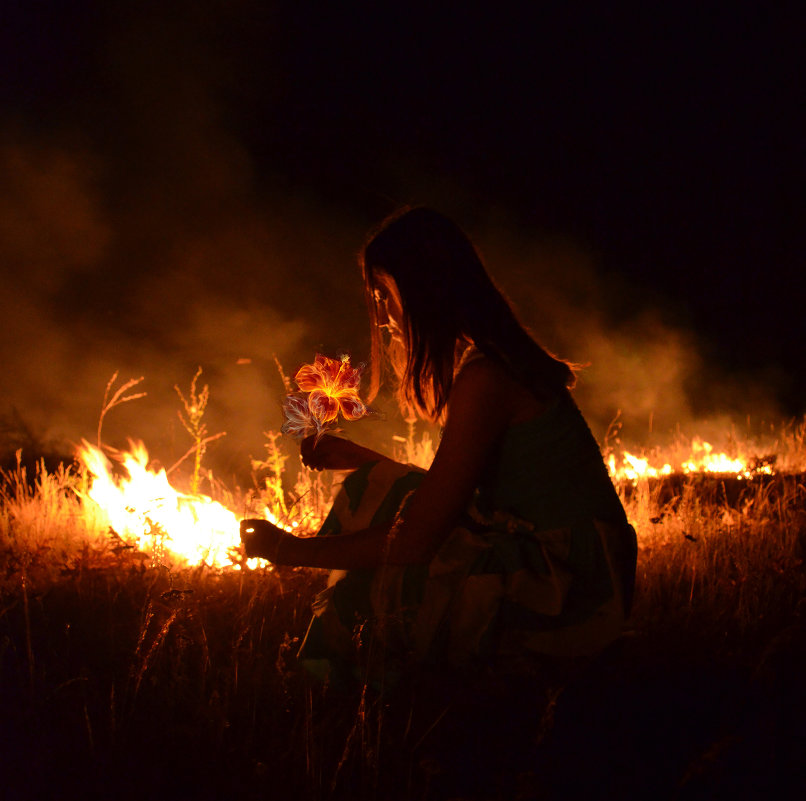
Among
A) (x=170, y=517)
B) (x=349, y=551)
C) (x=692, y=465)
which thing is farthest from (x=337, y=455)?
(x=692, y=465)

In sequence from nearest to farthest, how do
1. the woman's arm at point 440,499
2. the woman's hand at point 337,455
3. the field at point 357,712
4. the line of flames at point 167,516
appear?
the field at point 357,712, the woman's arm at point 440,499, the woman's hand at point 337,455, the line of flames at point 167,516

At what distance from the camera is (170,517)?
312 cm

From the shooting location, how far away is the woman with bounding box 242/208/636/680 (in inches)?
63.2

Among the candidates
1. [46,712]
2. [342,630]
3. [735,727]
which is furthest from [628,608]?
[46,712]

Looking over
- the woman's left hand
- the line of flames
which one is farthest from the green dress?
the line of flames

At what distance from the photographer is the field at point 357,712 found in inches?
56.6

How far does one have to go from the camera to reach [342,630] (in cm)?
173

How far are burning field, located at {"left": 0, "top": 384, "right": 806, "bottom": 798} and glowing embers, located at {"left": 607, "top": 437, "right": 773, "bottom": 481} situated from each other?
257cm

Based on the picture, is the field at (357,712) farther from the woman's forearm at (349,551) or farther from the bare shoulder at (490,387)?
the bare shoulder at (490,387)

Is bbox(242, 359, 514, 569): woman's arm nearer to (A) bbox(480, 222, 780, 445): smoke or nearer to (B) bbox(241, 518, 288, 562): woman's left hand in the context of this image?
(B) bbox(241, 518, 288, 562): woman's left hand

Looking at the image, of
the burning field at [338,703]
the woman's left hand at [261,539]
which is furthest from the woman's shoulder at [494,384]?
the burning field at [338,703]

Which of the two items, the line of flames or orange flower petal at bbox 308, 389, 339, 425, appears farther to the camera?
the line of flames

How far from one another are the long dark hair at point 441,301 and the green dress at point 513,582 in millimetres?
199

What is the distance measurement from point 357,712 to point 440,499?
0.55m
